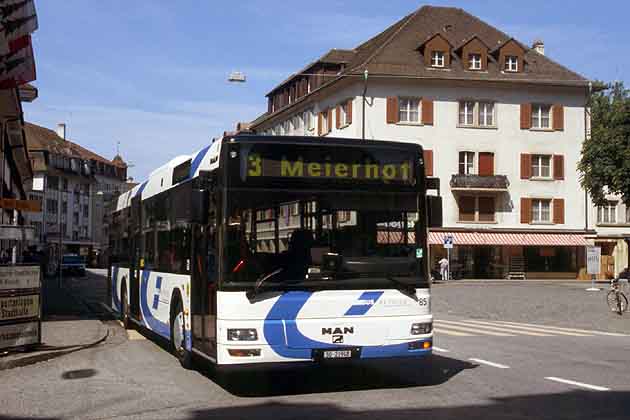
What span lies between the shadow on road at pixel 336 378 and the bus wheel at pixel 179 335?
0.30 metres

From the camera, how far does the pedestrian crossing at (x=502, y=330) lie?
1977cm

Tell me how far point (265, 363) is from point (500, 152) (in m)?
53.0

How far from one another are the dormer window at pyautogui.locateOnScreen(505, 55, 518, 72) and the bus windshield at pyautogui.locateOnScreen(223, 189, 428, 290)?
176 ft

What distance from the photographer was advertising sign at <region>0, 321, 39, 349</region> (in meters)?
13.9

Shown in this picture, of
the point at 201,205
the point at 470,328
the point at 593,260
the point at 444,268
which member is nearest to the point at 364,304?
the point at 201,205

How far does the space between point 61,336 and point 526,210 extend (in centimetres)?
4814

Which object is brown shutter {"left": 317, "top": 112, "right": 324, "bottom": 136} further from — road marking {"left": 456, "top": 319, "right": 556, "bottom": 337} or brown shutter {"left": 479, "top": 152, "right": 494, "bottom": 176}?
road marking {"left": 456, "top": 319, "right": 556, "bottom": 337}

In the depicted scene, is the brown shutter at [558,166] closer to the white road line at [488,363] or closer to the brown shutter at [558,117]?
the brown shutter at [558,117]

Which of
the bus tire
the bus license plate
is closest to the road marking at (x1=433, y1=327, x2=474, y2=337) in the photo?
the bus tire

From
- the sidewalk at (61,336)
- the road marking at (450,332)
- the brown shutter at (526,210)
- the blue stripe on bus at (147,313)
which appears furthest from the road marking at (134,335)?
the brown shutter at (526,210)

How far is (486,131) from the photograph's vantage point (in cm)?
6131

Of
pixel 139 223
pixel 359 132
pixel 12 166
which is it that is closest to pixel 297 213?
pixel 139 223

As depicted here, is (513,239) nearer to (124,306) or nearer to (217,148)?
(124,306)

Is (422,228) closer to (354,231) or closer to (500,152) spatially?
(354,231)
